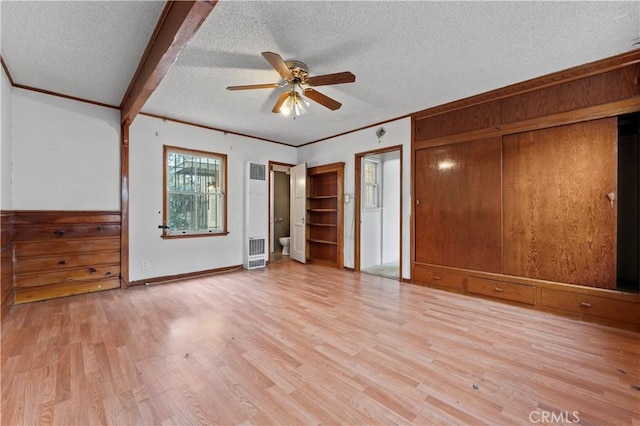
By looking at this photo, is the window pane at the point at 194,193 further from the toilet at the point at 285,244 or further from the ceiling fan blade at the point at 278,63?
the ceiling fan blade at the point at 278,63

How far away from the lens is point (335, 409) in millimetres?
1535

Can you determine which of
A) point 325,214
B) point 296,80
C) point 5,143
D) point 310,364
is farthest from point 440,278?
point 5,143

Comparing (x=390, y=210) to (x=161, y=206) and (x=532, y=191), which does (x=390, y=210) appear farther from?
(x=161, y=206)

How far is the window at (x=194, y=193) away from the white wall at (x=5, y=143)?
1.65m

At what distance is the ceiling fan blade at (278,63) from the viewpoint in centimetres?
218

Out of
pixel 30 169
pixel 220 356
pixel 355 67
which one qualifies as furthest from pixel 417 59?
pixel 30 169

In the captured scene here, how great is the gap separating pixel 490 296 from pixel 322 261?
121 inches

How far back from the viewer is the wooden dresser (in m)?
3.29

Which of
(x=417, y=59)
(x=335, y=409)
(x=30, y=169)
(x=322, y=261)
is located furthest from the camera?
(x=322, y=261)

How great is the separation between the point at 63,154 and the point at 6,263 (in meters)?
1.44

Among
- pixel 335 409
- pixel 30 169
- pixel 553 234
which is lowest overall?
pixel 335 409

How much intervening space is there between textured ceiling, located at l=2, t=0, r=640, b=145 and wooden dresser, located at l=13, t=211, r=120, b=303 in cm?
162

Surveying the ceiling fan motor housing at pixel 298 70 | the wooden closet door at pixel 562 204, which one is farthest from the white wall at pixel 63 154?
the wooden closet door at pixel 562 204

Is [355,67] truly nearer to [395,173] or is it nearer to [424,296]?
[424,296]
